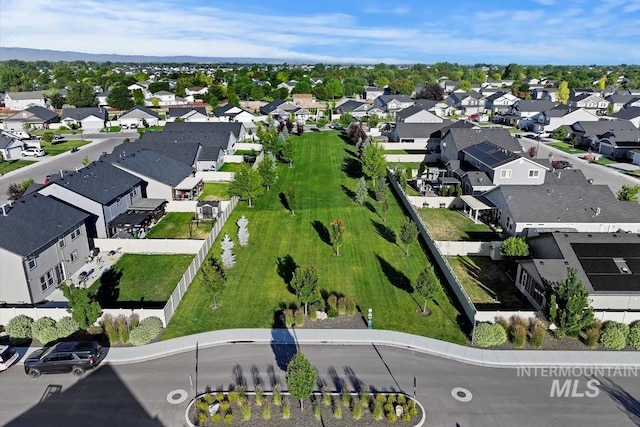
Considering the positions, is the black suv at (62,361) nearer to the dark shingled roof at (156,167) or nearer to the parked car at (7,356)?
the parked car at (7,356)

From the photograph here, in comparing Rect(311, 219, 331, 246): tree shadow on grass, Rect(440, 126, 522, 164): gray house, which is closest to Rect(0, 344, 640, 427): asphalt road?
Rect(311, 219, 331, 246): tree shadow on grass

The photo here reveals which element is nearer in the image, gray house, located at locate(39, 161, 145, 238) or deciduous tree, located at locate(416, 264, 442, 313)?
deciduous tree, located at locate(416, 264, 442, 313)

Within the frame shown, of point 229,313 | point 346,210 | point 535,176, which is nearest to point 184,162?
point 346,210

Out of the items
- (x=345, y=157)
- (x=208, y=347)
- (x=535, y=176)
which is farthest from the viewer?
(x=345, y=157)

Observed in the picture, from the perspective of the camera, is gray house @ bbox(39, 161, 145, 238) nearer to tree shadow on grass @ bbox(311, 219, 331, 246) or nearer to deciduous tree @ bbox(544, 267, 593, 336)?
tree shadow on grass @ bbox(311, 219, 331, 246)

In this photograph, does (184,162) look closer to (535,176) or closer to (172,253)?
(172,253)

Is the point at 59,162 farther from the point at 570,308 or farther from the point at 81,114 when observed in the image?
the point at 570,308

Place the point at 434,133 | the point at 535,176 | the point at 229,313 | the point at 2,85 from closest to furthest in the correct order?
the point at 229,313, the point at 535,176, the point at 434,133, the point at 2,85
